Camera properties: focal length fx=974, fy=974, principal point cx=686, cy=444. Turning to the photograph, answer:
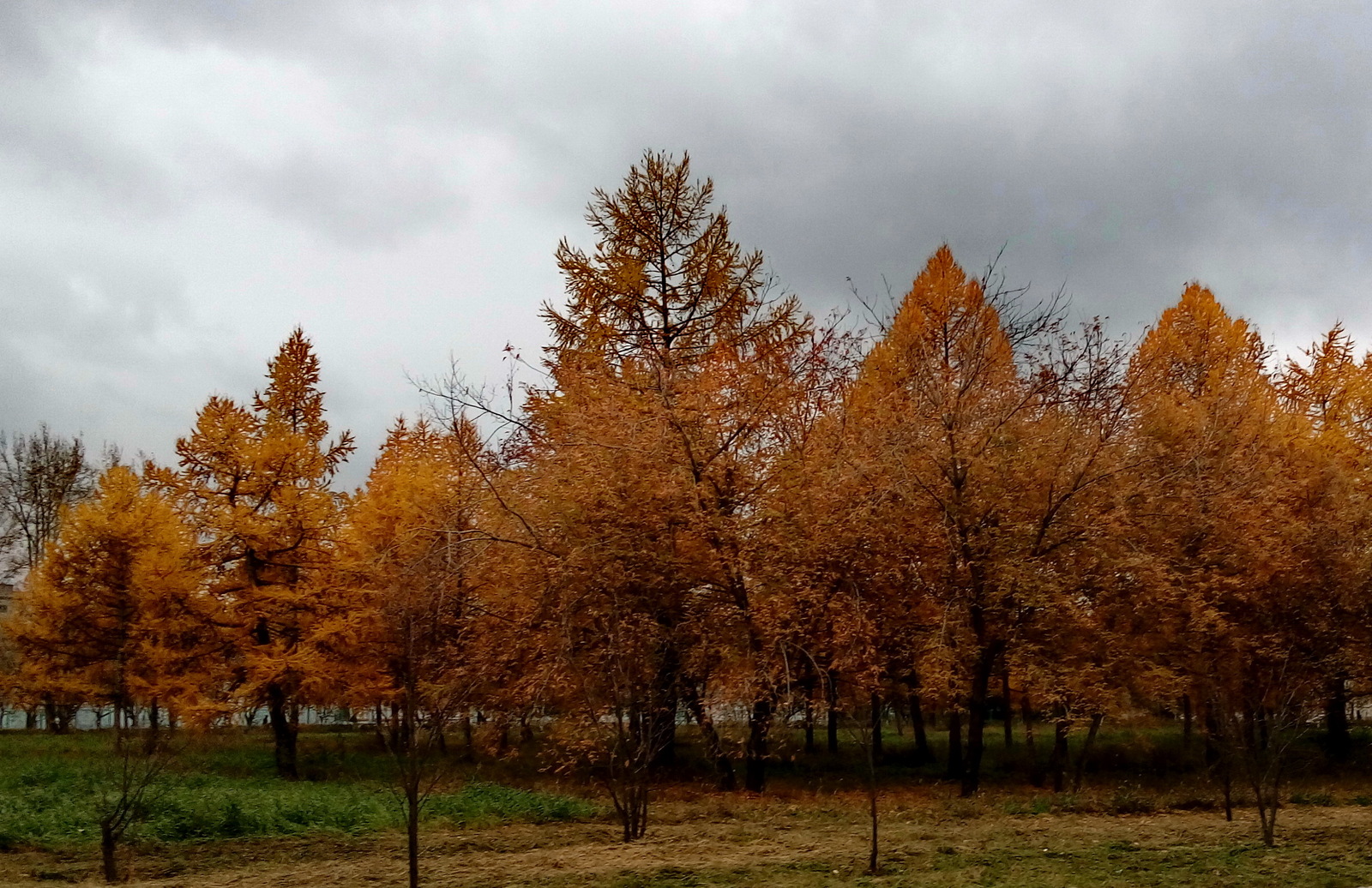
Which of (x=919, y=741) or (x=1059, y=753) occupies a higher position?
(x=1059, y=753)

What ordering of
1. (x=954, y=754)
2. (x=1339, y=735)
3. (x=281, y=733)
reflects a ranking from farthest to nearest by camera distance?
1. (x=1339, y=735)
2. (x=281, y=733)
3. (x=954, y=754)

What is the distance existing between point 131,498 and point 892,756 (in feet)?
59.0

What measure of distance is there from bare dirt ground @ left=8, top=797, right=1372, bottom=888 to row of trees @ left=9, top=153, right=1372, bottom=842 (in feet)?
4.53

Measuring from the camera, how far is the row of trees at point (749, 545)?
1498 centimetres

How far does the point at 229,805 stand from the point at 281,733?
9514mm

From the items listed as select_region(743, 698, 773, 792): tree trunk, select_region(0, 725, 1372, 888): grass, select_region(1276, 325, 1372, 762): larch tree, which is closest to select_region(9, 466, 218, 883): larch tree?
select_region(0, 725, 1372, 888): grass

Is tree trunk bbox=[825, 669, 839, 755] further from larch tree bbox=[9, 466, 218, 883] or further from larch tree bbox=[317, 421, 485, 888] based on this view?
larch tree bbox=[9, 466, 218, 883]

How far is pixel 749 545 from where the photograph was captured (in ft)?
50.5

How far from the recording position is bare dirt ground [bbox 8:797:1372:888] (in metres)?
8.51

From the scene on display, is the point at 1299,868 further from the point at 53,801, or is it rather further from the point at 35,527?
the point at 35,527

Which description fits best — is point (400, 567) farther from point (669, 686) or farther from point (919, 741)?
point (919, 741)

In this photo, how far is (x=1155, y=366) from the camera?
1775cm

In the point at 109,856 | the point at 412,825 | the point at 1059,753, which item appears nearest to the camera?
the point at 412,825

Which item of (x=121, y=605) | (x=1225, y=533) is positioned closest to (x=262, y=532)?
(x=121, y=605)
